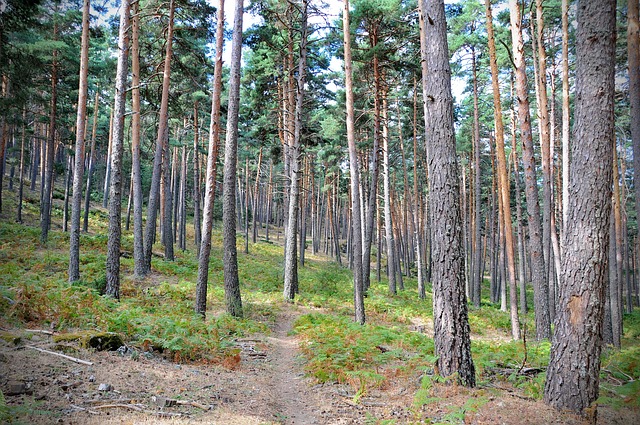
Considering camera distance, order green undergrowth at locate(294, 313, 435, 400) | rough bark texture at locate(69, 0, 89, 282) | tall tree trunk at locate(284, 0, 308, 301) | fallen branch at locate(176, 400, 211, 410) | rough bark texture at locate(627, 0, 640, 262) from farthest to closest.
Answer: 1. tall tree trunk at locate(284, 0, 308, 301)
2. rough bark texture at locate(69, 0, 89, 282)
3. rough bark texture at locate(627, 0, 640, 262)
4. green undergrowth at locate(294, 313, 435, 400)
5. fallen branch at locate(176, 400, 211, 410)

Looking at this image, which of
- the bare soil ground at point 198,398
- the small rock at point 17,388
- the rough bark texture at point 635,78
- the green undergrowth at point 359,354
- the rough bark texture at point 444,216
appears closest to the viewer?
the small rock at point 17,388

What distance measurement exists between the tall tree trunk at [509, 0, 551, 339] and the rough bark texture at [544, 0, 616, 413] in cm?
552

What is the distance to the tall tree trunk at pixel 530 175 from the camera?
9.93 metres

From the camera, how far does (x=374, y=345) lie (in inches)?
313

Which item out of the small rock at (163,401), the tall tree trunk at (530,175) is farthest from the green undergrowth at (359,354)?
the tall tree trunk at (530,175)

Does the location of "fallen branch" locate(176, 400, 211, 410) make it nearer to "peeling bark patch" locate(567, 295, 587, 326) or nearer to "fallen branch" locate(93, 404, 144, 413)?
"fallen branch" locate(93, 404, 144, 413)

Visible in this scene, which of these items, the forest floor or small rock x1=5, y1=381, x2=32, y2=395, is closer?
small rock x1=5, y1=381, x2=32, y2=395

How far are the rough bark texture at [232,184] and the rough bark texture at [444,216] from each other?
6256 millimetres

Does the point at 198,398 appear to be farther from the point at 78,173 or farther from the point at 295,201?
the point at 78,173

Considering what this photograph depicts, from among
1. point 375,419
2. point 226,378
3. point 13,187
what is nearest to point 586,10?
point 375,419

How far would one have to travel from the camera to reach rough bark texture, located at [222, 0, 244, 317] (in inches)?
411

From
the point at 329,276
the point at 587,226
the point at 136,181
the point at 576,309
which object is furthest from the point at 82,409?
the point at 329,276

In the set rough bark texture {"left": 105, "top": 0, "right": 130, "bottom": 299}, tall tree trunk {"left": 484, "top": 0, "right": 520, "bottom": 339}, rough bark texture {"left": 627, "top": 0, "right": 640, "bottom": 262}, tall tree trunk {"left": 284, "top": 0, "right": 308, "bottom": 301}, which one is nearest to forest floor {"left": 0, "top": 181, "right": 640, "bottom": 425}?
rough bark texture {"left": 105, "top": 0, "right": 130, "bottom": 299}

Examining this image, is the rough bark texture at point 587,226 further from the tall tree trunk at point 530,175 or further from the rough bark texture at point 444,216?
the tall tree trunk at point 530,175
